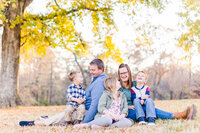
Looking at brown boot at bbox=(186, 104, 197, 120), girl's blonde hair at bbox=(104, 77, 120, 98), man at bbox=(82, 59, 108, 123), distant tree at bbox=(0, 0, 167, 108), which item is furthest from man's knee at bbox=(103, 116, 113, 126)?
distant tree at bbox=(0, 0, 167, 108)

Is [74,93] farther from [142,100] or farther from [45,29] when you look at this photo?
[45,29]

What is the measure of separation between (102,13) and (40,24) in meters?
3.41

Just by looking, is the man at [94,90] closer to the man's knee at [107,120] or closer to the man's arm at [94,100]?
the man's arm at [94,100]

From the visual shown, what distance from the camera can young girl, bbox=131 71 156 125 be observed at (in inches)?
192

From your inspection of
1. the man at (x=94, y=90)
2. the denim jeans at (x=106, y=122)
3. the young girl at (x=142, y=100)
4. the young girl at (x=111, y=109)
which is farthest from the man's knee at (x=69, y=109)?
the young girl at (x=142, y=100)

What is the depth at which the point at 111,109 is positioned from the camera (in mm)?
4730

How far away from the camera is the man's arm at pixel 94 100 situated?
15.4 feet

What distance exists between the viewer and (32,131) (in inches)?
173

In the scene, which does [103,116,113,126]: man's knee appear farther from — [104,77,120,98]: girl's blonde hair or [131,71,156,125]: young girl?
[131,71,156,125]: young girl

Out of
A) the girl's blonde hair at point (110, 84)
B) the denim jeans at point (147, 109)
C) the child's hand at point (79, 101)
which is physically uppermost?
the girl's blonde hair at point (110, 84)

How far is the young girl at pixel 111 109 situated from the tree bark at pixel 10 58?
883 centimetres

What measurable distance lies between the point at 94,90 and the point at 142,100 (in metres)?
1.13

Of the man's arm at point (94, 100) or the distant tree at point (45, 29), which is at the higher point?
the distant tree at point (45, 29)

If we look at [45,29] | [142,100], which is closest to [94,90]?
[142,100]
